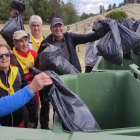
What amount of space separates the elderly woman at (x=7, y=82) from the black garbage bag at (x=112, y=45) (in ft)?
3.56

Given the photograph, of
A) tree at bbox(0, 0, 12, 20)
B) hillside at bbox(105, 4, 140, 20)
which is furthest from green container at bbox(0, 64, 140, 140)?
tree at bbox(0, 0, 12, 20)

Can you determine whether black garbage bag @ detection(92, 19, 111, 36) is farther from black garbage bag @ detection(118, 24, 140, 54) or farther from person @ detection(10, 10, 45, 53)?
person @ detection(10, 10, 45, 53)

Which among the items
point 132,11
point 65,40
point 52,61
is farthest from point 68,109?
point 132,11

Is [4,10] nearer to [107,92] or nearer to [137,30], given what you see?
[137,30]

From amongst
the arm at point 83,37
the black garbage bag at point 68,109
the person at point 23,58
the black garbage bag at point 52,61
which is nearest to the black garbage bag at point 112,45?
the arm at point 83,37

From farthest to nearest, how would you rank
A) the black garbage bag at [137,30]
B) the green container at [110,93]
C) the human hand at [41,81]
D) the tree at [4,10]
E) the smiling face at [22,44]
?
the tree at [4,10], the black garbage bag at [137,30], the smiling face at [22,44], the green container at [110,93], the human hand at [41,81]

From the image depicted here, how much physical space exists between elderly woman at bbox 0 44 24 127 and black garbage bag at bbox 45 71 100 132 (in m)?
0.50

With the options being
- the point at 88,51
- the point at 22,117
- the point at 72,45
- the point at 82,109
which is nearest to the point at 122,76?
the point at 82,109

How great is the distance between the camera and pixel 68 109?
1439mm

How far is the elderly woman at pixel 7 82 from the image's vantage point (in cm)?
173

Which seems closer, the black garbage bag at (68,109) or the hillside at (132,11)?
the black garbage bag at (68,109)

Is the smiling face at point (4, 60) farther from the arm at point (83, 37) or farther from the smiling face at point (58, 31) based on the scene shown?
the arm at point (83, 37)

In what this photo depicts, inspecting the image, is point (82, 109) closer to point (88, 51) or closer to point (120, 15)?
point (88, 51)

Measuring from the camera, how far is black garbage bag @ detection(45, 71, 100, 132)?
1.37 metres
